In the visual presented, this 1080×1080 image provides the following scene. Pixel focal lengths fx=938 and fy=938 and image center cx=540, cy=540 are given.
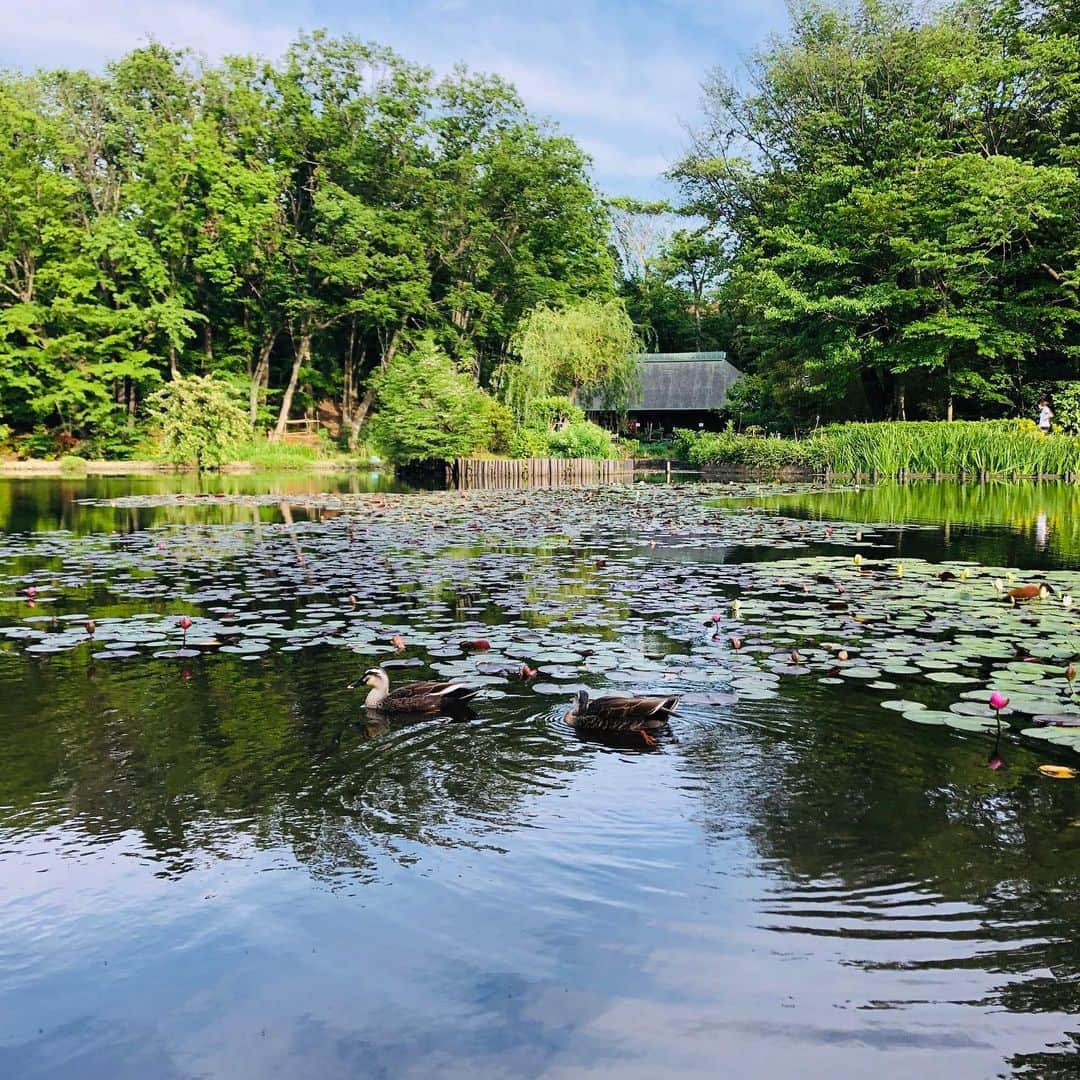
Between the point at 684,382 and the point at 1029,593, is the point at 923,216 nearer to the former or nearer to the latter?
the point at 684,382

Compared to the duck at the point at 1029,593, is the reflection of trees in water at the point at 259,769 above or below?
below

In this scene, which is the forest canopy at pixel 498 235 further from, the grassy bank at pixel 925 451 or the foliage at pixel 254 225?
the grassy bank at pixel 925 451

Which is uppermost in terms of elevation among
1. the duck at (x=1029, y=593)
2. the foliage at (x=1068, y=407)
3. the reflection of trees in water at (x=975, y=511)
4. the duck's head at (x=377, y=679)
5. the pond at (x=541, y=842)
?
the foliage at (x=1068, y=407)

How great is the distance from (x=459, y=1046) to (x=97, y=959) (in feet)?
4.27

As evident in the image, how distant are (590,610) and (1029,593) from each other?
154 inches

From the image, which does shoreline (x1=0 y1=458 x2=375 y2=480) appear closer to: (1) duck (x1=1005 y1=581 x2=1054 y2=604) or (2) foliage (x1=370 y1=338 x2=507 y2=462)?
(2) foliage (x1=370 y1=338 x2=507 y2=462)

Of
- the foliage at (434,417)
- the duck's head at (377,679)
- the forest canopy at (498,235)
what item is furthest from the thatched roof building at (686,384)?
the duck's head at (377,679)

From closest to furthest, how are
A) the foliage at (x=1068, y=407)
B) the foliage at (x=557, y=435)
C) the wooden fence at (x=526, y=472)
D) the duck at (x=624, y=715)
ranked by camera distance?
the duck at (x=624, y=715), the wooden fence at (x=526, y=472), the foliage at (x=1068, y=407), the foliage at (x=557, y=435)

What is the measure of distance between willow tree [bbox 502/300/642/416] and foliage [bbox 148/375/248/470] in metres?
9.64

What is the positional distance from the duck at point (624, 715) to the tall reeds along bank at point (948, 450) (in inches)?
984

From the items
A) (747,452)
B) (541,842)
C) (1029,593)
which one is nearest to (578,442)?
(747,452)

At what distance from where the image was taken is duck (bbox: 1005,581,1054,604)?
8352 millimetres

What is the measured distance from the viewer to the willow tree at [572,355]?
3284 centimetres

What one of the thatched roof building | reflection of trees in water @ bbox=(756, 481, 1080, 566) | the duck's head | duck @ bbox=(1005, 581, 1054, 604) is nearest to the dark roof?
the thatched roof building
